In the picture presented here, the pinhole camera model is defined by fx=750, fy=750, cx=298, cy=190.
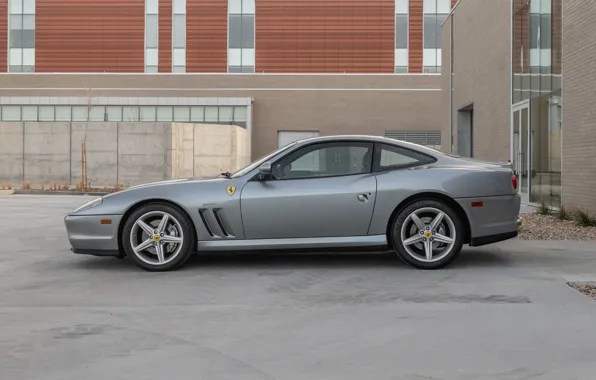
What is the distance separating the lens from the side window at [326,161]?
8.05 metres

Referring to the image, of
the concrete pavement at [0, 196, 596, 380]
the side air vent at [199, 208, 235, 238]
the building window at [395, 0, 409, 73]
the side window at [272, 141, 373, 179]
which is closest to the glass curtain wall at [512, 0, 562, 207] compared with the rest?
the concrete pavement at [0, 196, 596, 380]

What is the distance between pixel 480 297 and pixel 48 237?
25.1ft

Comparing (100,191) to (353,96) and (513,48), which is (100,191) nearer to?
(513,48)

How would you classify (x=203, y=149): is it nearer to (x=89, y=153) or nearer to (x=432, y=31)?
(x=89, y=153)

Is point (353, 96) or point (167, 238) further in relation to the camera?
point (353, 96)

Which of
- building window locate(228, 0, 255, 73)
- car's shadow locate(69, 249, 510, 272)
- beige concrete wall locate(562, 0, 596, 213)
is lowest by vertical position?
car's shadow locate(69, 249, 510, 272)

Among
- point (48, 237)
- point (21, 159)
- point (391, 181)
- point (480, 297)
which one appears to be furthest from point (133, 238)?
point (21, 159)

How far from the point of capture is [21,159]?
3266 centimetres

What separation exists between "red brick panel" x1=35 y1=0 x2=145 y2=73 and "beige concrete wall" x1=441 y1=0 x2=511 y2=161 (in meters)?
28.3

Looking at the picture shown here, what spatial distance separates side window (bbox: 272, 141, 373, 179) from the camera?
8.05 meters

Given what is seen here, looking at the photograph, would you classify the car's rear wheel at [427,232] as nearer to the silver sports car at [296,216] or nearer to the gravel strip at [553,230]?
the silver sports car at [296,216]

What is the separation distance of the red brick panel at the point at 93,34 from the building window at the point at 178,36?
6.92 ft

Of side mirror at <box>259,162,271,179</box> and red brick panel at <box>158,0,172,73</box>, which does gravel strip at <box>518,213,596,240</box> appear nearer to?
side mirror at <box>259,162,271,179</box>

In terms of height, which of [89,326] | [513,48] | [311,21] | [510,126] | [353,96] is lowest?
[89,326]
